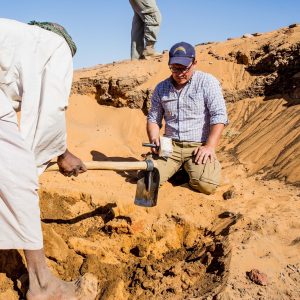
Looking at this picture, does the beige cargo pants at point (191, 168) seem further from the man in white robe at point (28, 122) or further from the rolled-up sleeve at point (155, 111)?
the man in white robe at point (28, 122)

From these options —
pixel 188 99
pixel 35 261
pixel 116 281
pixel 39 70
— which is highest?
pixel 39 70

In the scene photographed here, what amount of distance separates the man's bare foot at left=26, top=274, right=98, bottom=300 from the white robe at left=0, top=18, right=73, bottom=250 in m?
0.29

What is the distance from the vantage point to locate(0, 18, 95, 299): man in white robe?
2.26 meters

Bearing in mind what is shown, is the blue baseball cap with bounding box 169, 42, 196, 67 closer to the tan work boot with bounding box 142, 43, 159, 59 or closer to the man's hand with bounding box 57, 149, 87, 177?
the man's hand with bounding box 57, 149, 87, 177

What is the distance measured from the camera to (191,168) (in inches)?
163

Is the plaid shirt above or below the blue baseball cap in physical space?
below

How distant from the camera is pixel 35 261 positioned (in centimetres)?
239

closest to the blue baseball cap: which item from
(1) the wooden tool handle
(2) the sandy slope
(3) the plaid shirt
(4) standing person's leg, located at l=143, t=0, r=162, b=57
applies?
(3) the plaid shirt

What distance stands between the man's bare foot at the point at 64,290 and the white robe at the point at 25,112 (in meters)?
0.29

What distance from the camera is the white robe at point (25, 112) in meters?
2.25

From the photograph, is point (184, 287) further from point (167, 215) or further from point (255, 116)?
point (255, 116)

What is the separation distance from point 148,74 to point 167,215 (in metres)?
3.57

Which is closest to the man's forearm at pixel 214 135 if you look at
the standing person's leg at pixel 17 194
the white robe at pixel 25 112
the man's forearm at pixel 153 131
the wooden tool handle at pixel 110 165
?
the man's forearm at pixel 153 131

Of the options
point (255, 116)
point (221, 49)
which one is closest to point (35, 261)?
point (255, 116)
